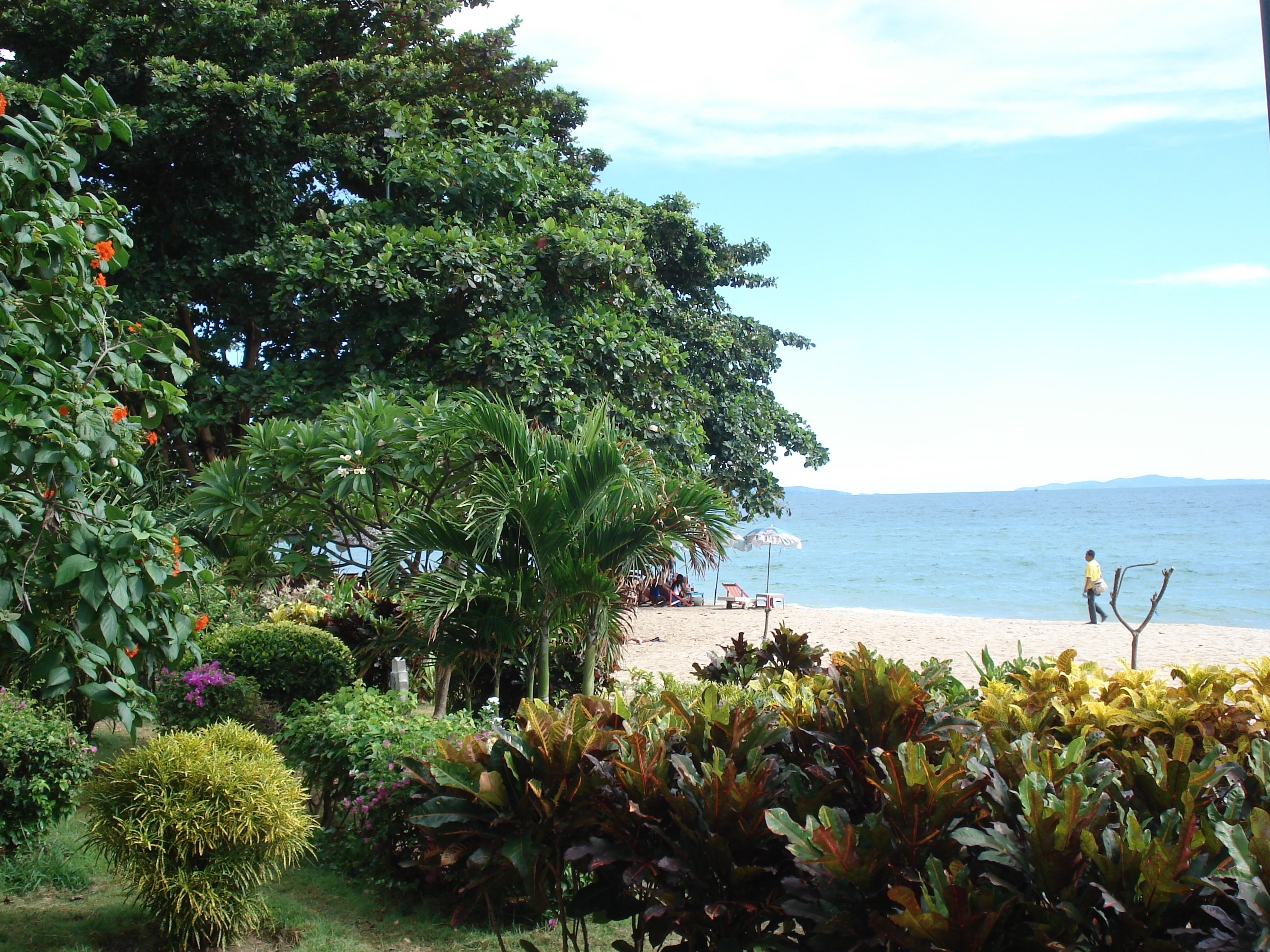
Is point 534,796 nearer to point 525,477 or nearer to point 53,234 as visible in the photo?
point 53,234

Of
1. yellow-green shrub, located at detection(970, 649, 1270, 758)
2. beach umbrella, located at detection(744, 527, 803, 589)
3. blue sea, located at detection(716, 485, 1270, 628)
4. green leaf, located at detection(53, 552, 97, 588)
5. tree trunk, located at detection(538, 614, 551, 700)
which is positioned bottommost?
blue sea, located at detection(716, 485, 1270, 628)

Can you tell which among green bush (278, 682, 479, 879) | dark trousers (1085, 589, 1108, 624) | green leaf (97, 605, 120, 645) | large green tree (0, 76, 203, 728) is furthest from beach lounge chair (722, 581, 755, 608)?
green leaf (97, 605, 120, 645)

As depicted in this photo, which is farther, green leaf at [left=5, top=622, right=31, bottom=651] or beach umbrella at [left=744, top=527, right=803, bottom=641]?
beach umbrella at [left=744, top=527, right=803, bottom=641]

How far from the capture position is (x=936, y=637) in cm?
1955

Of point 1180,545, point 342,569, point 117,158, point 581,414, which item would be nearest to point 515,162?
point 581,414

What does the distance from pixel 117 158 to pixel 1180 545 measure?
77.5m

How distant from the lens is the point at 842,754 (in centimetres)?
259

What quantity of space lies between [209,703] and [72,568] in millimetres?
3710

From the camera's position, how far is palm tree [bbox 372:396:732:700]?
5.64 metres

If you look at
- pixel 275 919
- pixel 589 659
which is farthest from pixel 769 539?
pixel 275 919

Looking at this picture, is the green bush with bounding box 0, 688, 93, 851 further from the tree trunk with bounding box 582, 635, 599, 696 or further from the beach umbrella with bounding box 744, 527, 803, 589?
the beach umbrella with bounding box 744, 527, 803, 589

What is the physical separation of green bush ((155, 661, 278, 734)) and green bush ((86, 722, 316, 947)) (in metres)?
2.91

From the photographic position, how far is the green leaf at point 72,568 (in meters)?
3.20

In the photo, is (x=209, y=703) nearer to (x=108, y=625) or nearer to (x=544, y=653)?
(x=544, y=653)
